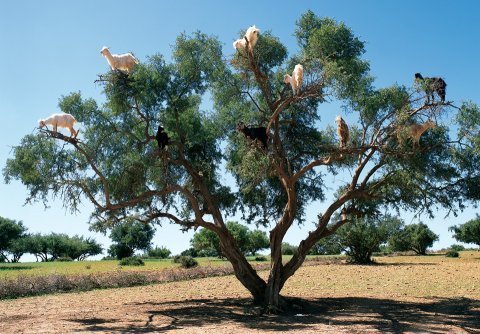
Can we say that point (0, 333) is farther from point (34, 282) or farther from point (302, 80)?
point (34, 282)

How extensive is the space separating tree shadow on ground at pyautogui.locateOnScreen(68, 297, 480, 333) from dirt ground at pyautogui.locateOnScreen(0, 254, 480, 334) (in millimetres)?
24

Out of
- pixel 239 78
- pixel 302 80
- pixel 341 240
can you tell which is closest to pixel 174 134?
pixel 239 78

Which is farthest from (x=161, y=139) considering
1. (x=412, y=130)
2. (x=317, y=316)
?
(x=412, y=130)

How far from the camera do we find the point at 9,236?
68812mm

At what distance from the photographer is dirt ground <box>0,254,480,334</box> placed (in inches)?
479

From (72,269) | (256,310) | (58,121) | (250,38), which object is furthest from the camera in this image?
(72,269)

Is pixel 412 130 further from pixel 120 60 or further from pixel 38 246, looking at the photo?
pixel 38 246

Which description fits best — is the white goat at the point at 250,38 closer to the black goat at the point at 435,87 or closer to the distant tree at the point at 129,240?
the black goat at the point at 435,87

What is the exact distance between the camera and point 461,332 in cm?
1120

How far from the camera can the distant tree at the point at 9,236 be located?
222 feet

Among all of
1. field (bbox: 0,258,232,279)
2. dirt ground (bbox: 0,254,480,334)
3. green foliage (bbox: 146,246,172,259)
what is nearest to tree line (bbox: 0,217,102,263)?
green foliage (bbox: 146,246,172,259)

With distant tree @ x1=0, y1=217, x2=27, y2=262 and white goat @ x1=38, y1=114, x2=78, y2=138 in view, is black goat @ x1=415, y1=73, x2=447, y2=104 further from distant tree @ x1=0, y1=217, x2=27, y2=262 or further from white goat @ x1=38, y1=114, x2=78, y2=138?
distant tree @ x1=0, y1=217, x2=27, y2=262

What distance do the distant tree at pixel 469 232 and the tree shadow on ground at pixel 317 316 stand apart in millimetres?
44194

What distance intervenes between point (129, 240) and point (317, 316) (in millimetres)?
53034
